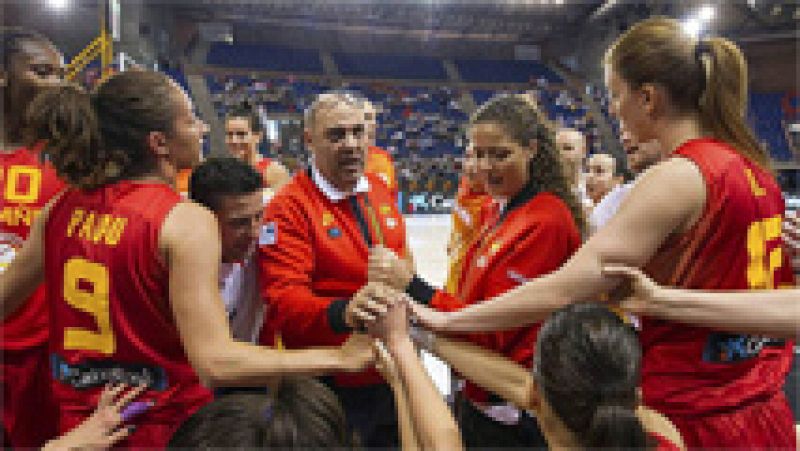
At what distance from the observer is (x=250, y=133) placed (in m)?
4.29

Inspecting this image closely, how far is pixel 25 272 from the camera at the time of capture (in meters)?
1.56

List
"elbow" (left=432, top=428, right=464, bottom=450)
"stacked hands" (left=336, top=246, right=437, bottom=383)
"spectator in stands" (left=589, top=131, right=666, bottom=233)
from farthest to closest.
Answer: "spectator in stands" (left=589, top=131, right=666, bottom=233) < "stacked hands" (left=336, top=246, right=437, bottom=383) < "elbow" (left=432, top=428, right=464, bottom=450)

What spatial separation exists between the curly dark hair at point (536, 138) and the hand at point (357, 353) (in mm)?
851

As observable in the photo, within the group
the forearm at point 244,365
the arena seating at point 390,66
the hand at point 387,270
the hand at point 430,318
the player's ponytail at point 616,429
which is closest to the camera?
the player's ponytail at point 616,429

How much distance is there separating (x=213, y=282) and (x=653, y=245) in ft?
3.59

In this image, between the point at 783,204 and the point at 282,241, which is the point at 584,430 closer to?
the point at 783,204

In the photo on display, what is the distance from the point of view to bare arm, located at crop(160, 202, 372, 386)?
4.07 feet

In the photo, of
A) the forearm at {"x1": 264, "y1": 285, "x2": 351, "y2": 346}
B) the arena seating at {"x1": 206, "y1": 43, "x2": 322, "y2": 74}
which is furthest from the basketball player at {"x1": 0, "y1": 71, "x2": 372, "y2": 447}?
the arena seating at {"x1": 206, "y1": 43, "x2": 322, "y2": 74}

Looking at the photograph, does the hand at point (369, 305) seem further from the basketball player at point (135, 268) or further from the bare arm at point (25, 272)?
the bare arm at point (25, 272)

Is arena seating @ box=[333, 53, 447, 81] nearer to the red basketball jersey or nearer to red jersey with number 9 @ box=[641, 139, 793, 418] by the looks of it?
the red basketball jersey

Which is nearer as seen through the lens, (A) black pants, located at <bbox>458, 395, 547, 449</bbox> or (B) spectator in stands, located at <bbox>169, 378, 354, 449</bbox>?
(B) spectator in stands, located at <bbox>169, 378, 354, 449</bbox>

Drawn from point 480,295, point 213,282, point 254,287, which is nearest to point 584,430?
point 480,295

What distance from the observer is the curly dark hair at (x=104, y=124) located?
1406mm

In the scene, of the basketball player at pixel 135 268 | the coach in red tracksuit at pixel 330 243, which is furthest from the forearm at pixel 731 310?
the coach in red tracksuit at pixel 330 243
